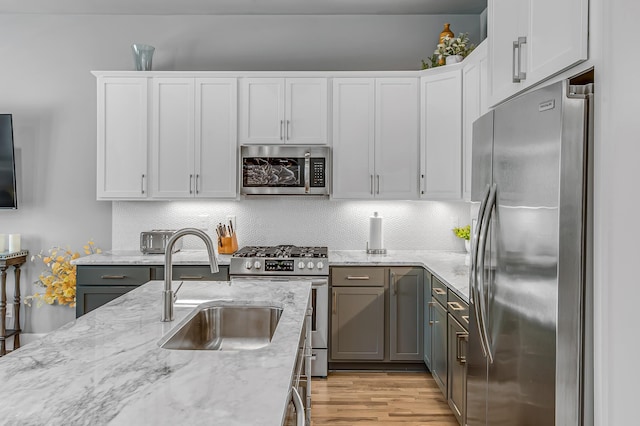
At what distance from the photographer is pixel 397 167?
395 centimetres

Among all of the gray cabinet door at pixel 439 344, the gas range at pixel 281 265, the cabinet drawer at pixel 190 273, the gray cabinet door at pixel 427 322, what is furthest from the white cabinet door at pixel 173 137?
the gray cabinet door at pixel 439 344

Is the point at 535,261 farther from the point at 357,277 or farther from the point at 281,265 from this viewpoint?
the point at 281,265

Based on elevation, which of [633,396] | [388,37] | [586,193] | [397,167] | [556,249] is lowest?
[633,396]

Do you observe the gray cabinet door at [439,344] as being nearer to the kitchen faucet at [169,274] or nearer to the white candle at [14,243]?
the kitchen faucet at [169,274]

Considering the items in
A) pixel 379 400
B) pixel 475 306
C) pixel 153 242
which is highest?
pixel 153 242

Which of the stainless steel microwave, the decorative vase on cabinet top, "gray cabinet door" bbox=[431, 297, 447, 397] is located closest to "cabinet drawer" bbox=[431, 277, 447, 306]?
"gray cabinet door" bbox=[431, 297, 447, 397]

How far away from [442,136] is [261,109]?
4.91ft

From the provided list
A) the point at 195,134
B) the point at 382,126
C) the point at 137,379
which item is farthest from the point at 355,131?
the point at 137,379

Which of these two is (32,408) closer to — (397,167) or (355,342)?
(355,342)

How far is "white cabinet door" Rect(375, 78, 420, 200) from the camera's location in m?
3.94

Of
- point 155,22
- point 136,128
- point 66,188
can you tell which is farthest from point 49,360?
point 155,22

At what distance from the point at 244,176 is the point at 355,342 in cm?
162

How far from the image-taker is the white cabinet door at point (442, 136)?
3738mm

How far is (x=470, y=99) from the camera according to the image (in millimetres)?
3523
